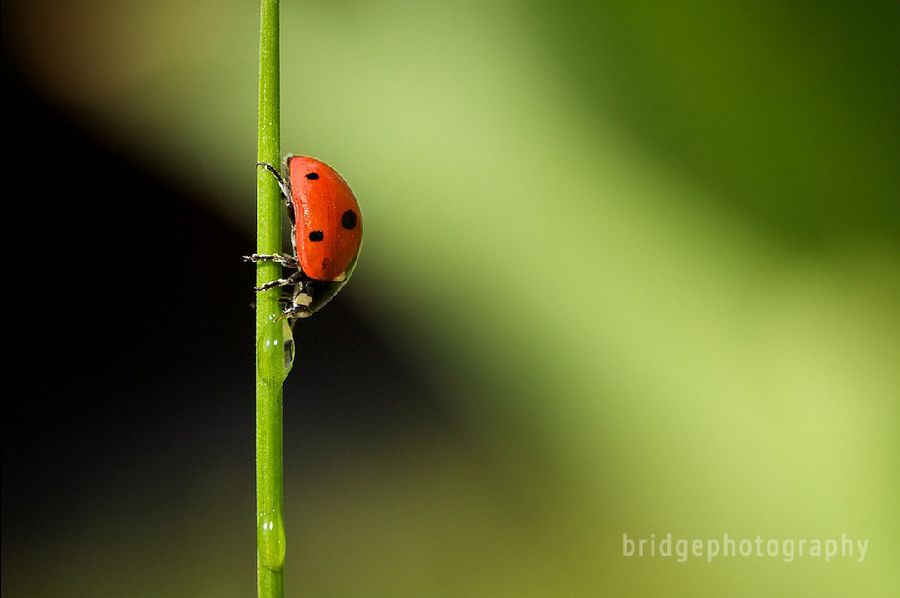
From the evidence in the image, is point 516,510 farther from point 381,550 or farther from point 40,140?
point 40,140

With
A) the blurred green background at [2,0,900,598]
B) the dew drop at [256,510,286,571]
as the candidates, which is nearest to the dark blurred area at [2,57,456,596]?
the blurred green background at [2,0,900,598]

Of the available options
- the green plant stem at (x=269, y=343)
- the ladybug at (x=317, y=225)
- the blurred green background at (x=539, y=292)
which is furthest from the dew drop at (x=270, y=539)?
the blurred green background at (x=539, y=292)

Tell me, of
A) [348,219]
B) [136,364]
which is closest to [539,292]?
[348,219]

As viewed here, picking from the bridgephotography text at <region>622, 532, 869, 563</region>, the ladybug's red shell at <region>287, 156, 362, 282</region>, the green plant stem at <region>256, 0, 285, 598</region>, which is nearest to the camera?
the green plant stem at <region>256, 0, 285, 598</region>

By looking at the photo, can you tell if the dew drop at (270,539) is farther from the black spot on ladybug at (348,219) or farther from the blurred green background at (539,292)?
the blurred green background at (539,292)

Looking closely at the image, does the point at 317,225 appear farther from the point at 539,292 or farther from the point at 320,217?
the point at 539,292

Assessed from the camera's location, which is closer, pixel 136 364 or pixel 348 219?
pixel 348 219

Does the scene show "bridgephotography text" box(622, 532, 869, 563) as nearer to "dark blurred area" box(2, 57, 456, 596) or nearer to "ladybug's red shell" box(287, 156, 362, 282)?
"dark blurred area" box(2, 57, 456, 596)

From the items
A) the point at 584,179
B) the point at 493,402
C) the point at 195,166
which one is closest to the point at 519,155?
the point at 584,179
